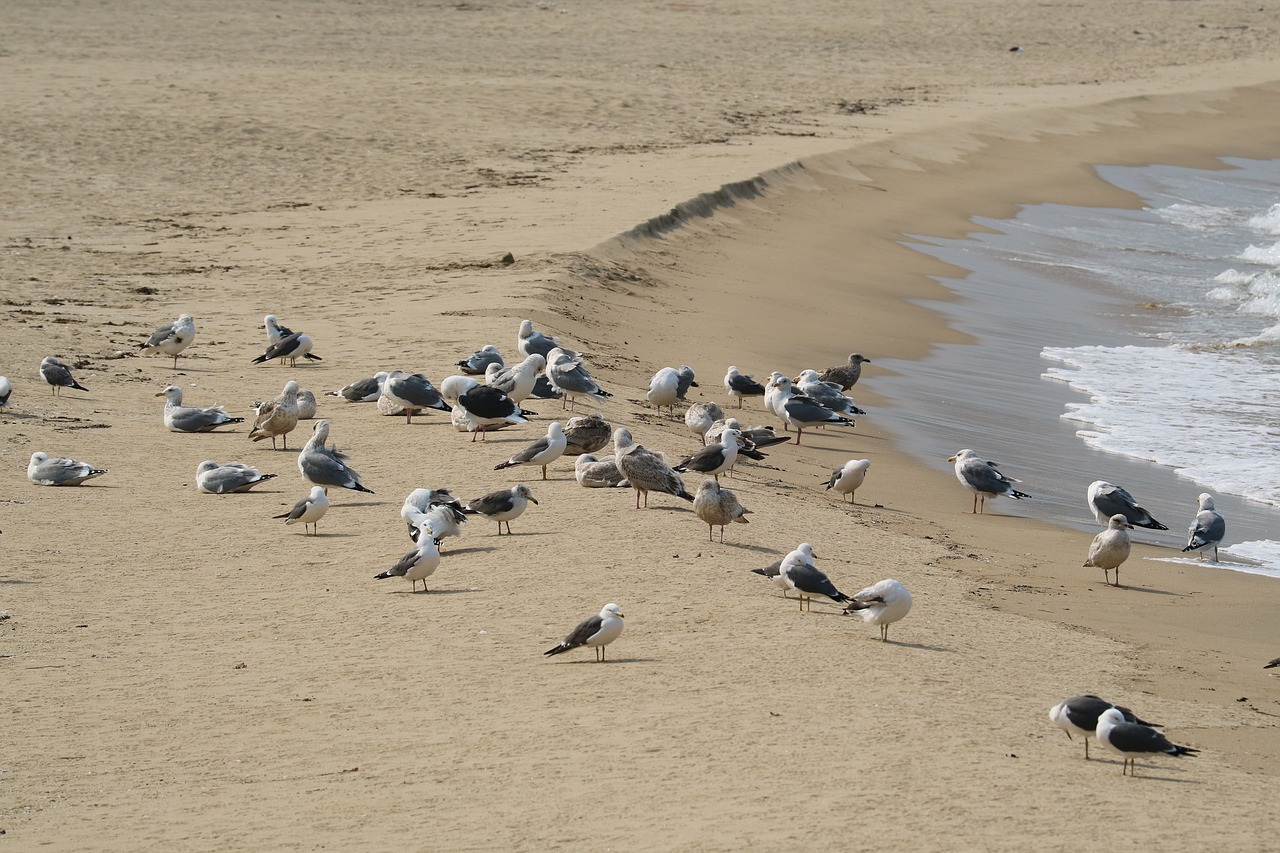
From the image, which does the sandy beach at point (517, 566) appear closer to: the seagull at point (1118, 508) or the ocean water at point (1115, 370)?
the seagull at point (1118, 508)

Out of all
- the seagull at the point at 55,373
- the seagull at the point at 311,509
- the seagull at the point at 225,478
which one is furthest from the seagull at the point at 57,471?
the seagull at the point at 55,373

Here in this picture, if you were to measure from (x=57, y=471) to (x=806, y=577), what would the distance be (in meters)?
6.03

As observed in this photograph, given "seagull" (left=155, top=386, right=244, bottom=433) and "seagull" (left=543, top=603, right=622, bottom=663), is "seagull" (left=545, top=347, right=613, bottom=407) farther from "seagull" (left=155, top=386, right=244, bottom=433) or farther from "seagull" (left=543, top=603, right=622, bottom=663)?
"seagull" (left=543, top=603, right=622, bottom=663)

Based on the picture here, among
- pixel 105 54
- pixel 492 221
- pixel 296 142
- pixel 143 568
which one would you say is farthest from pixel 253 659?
pixel 105 54

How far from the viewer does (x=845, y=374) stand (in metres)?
16.2

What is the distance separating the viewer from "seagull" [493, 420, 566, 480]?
38.3 feet

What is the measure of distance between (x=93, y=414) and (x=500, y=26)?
36440 millimetres

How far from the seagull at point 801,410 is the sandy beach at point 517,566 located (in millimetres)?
496

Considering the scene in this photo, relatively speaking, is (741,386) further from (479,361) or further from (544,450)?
(544,450)

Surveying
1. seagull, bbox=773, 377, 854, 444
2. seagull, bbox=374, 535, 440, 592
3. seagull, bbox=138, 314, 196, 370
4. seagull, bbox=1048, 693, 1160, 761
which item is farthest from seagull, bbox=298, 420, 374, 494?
seagull, bbox=1048, 693, 1160, 761

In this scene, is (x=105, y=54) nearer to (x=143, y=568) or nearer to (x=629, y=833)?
(x=143, y=568)

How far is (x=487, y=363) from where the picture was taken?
1432 cm

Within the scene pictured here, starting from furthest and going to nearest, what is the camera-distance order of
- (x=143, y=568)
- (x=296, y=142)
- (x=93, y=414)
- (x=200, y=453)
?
(x=296, y=142) → (x=93, y=414) → (x=200, y=453) → (x=143, y=568)

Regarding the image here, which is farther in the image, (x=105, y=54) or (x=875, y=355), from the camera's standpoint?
(x=105, y=54)
